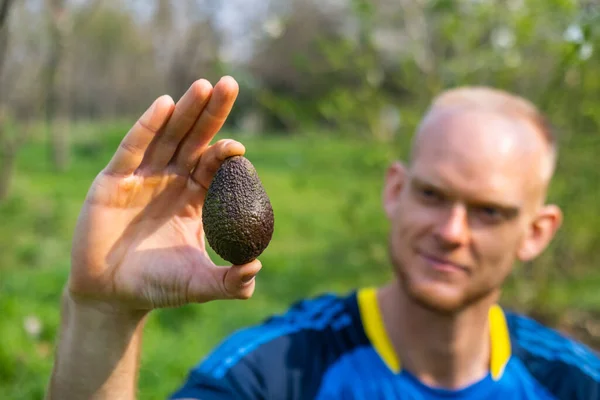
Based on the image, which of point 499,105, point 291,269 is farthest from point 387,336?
point 291,269

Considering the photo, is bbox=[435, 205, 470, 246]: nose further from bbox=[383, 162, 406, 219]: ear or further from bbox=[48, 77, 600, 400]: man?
bbox=[383, 162, 406, 219]: ear

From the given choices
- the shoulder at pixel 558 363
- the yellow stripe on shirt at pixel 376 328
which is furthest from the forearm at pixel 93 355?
the shoulder at pixel 558 363

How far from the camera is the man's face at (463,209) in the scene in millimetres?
2635

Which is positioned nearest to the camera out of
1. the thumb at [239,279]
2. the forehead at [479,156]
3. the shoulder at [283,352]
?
the thumb at [239,279]

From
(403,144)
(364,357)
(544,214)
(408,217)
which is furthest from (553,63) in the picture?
(364,357)

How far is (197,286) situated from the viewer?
68.3 inches

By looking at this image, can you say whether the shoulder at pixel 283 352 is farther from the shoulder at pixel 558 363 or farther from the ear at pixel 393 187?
the shoulder at pixel 558 363

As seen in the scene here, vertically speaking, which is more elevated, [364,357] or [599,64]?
[599,64]

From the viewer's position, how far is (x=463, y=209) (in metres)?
2.68

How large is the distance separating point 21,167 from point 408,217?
1352 cm

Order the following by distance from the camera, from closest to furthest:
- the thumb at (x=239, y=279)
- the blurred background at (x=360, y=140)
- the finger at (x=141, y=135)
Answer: the thumb at (x=239, y=279) < the finger at (x=141, y=135) < the blurred background at (x=360, y=140)

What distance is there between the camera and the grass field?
4512 mm

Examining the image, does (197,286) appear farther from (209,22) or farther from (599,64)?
(209,22)

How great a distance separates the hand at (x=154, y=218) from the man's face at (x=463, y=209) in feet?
3.86
